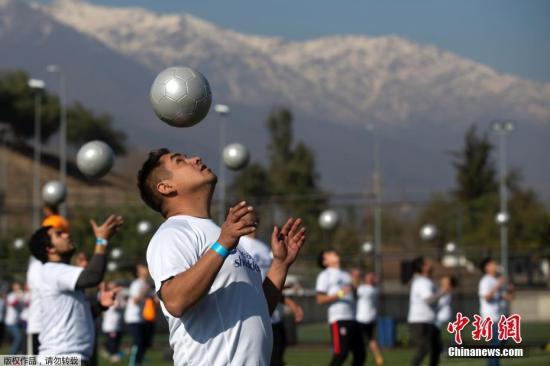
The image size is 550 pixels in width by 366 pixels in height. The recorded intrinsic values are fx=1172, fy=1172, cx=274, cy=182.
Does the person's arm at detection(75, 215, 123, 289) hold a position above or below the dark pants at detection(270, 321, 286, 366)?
above

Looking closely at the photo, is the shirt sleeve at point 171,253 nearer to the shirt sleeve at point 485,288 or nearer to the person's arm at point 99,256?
the person's arm at point 99,256

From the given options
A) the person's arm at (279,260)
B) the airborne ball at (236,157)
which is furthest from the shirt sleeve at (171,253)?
the airborne ball at (236,157)

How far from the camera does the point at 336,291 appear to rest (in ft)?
51.5

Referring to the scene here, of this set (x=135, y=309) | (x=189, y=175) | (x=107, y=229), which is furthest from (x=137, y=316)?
(x=189, y=175)

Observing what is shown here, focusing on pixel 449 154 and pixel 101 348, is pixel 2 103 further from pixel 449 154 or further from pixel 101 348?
pixel 101 348

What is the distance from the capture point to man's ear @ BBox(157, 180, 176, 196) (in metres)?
5.60

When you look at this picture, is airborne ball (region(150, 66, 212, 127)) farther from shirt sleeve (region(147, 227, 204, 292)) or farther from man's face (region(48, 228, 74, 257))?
man's face (region(48, 228, 74, 257))

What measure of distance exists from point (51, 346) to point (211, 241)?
13.4 ft

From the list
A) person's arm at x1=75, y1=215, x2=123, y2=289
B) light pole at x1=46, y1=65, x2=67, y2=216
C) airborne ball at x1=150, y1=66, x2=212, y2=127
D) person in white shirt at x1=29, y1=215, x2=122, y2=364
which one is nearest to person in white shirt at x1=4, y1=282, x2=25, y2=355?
light pole at x1=46, y1=65, x2=67, y2=216

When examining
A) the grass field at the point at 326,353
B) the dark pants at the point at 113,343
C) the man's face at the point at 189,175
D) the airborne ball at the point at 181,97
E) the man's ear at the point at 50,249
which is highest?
the airborne ball at the point at 181,97

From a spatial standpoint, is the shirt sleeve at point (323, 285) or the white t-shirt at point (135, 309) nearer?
the shirt sleeve at point (323, 285)

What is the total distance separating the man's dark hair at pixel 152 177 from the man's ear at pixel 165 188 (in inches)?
1.0

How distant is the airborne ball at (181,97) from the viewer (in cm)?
746

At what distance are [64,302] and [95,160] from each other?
240cm
